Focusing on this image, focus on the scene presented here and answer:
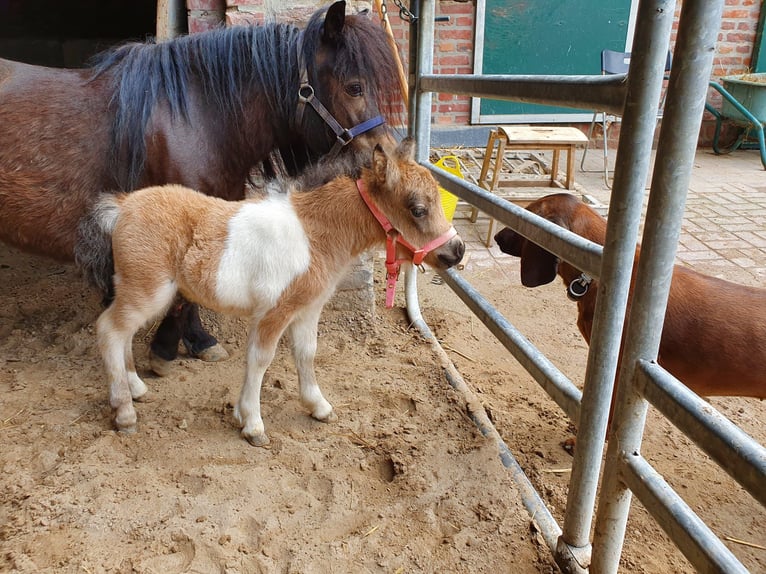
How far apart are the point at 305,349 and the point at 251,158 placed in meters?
→ 1.00

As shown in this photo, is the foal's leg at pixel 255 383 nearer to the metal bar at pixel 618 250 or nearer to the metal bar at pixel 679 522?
the metal bar at pixel 618 250

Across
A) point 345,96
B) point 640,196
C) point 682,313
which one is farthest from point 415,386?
point 640,196

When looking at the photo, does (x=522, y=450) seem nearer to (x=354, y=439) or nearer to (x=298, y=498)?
(x=354, y=439)

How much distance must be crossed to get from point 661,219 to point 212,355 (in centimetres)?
237

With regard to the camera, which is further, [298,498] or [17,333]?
[17,333]

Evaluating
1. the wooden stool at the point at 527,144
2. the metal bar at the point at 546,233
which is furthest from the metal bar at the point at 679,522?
the wooden stool at the point at 527,144

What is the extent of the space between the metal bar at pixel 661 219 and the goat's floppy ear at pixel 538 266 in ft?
3.49

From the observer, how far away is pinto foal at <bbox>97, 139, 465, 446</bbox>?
88.4 inches

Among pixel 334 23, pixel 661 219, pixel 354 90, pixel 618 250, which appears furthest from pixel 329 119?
pixel 661 219

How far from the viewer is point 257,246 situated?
2268mm

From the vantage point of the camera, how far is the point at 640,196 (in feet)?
4.62

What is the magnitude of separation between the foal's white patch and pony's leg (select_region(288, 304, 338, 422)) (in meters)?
0.26

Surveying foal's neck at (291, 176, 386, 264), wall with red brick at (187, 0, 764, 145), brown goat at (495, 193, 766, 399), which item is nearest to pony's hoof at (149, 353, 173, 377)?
foal's neck at (291, 176, 386, 264)

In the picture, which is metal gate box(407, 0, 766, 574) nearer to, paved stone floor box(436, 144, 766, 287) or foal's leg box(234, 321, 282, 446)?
foal's leg box(234, 321, 282, 446)
